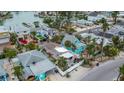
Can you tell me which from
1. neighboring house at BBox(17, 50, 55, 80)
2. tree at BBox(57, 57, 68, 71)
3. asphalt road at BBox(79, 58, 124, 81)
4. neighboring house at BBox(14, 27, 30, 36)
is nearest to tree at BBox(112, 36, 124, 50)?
asphalt road at BBox(79, 58, 124, 81)

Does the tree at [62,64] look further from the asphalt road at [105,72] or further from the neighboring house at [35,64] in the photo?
the asphalt road at [105,72]

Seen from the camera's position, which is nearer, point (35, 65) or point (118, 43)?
point (35, 65)

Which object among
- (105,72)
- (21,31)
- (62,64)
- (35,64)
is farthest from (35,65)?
(21,31)

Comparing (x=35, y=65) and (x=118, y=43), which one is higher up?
(x=118, y=43)

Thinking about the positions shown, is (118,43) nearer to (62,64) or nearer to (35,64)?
(62,64)
